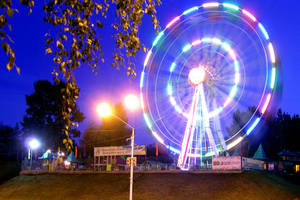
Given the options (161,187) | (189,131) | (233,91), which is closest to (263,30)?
(233,91)

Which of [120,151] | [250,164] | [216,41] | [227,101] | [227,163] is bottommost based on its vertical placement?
[250,164]

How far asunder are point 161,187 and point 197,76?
11.2 m

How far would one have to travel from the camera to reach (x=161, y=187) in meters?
33.8

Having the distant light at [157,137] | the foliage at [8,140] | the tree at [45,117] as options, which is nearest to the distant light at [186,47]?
the distant light at [157,137]

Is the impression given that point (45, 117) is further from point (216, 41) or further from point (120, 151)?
point (216, 41)

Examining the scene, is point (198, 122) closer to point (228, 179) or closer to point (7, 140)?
point (228, 179)

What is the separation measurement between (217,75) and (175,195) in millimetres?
12282

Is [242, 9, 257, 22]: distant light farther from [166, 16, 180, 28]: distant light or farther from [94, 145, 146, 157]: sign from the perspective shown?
[94, 145, 146, 157]: sign

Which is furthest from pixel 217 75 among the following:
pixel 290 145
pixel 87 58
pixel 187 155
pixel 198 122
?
pixel 290 145

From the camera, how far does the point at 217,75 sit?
119ft

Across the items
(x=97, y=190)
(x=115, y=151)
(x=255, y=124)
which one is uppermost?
(x=255, y=124)

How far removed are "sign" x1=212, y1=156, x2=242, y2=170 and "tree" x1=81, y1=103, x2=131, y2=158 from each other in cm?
4514

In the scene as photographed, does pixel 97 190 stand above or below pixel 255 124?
below

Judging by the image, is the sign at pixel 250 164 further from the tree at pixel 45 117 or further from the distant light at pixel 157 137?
the tree at pixel 45 117
